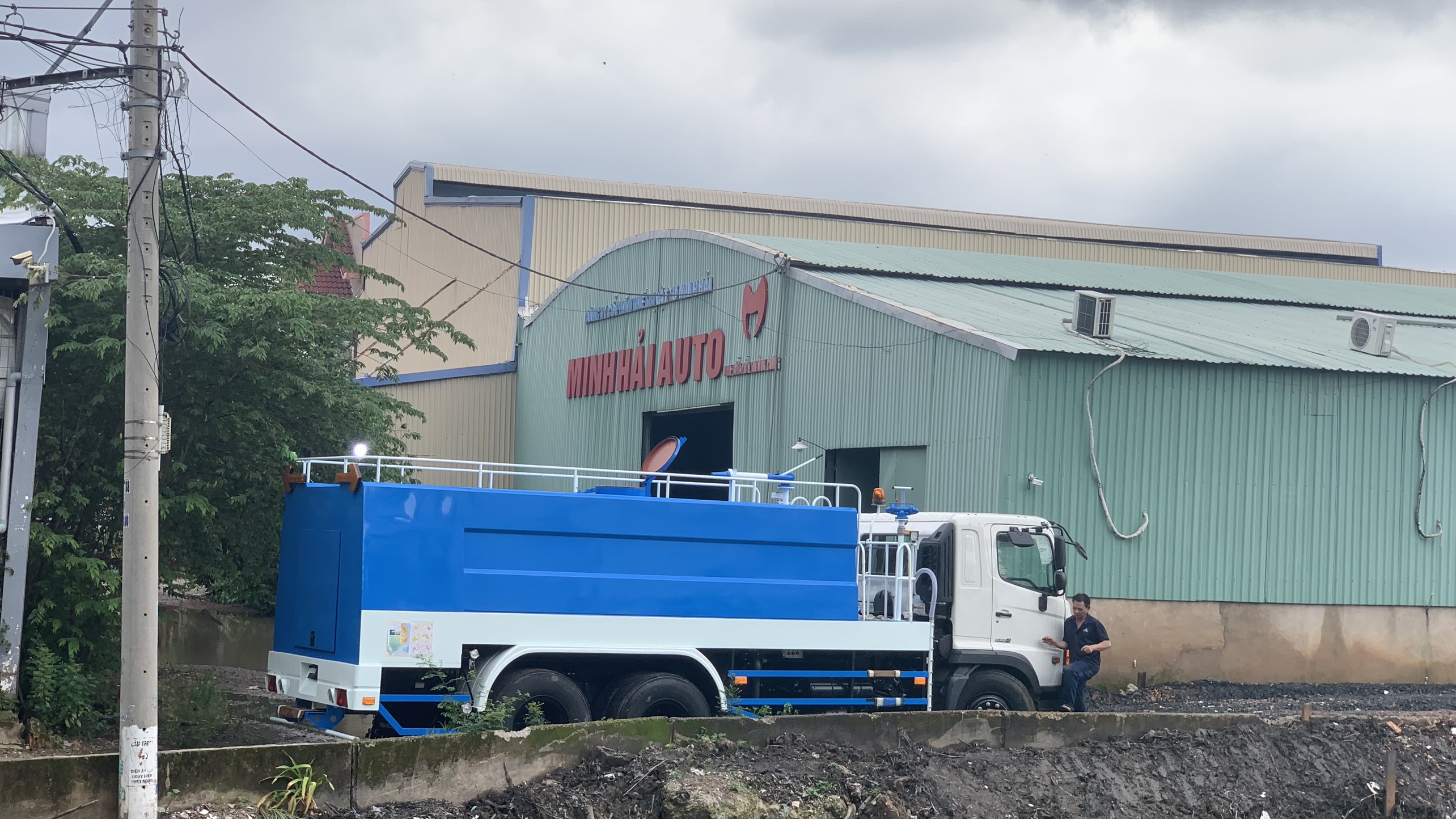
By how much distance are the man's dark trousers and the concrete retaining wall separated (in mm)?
1557

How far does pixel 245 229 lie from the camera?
1748 centimetres

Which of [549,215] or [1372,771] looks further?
[549,215]

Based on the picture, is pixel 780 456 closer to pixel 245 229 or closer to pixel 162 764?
pixel 245 229

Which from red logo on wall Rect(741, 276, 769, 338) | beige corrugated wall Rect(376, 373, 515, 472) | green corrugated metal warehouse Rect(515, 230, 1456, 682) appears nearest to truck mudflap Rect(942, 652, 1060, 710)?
green corrugated metal warehouse Rect(515, 230, 1456, 682)

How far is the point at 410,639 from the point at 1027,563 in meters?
6.85

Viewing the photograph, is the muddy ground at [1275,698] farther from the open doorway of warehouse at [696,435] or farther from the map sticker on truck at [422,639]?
the open doorway of warehouse at [696,435]

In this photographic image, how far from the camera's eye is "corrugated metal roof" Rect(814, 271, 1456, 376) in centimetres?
2128

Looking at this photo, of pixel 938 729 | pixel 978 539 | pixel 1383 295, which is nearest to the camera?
pixel 938 729

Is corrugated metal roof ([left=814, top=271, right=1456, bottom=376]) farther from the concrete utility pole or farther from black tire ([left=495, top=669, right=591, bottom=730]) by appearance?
the concrete utility pole

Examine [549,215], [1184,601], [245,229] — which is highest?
[549,215]

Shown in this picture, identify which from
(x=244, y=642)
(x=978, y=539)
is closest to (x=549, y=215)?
(x=244, y=642)

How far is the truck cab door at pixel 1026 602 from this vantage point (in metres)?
15.0

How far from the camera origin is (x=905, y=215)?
46.8 m

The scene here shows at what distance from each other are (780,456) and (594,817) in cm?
1490
